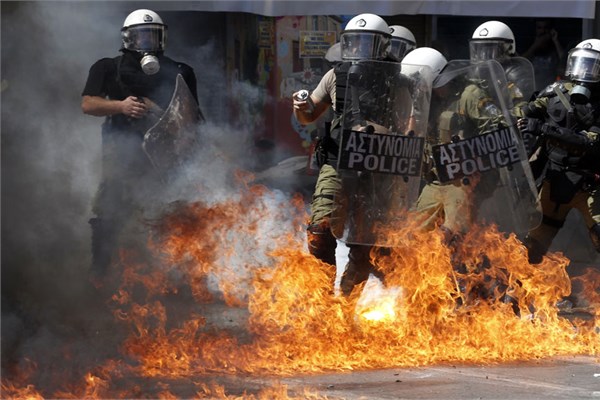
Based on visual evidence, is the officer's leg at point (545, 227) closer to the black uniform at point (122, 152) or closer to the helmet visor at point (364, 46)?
the helmet visor at point (364, 46)

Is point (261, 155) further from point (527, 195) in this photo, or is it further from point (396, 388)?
point (396, 388)

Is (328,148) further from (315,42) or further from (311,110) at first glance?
(315,42)

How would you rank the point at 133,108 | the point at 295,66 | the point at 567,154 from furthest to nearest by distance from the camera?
the point at 295,66
the point at 133,108
the point at 567,154

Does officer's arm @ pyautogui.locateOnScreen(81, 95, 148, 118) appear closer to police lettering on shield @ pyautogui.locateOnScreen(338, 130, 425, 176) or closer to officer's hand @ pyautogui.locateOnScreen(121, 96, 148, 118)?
officer's hand @ pyautogui.locateOnScreen(121, 96, 148, 118)

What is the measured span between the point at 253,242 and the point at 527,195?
1710 millimetres

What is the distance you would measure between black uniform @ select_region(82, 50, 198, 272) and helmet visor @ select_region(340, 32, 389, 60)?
1.32 m

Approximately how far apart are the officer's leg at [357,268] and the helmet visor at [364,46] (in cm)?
107

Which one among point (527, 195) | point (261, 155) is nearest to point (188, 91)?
point (527, 195)

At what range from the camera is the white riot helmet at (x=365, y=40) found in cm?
628

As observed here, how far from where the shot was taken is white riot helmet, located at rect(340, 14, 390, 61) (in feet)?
20.6

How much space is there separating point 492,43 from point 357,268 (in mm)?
2332

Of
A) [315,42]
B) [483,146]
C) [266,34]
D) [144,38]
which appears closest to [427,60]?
[483,146]

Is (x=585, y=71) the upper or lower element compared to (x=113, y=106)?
upper

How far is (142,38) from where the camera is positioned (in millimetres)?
7180
